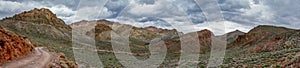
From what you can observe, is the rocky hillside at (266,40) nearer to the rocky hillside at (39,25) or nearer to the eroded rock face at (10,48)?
the eroded rock face at (10,48)

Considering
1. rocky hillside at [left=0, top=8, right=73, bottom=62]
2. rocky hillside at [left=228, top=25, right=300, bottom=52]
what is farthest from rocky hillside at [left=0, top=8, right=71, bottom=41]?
rocky hillside at [left=228, top=25, right=300, bottom=52]

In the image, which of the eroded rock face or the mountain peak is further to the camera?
the mountain peak

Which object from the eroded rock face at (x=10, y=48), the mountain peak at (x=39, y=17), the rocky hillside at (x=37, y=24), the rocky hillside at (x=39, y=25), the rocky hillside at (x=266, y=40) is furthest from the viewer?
the mountain peak at (x=39, y=17)

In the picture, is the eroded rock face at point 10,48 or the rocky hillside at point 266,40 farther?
the rocky hillside at point 266,40

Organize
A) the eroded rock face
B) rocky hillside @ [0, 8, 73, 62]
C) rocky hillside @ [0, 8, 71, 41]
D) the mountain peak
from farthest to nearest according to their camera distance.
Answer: the mountain peak
rocky hillside @ [0, 8, 71, 41]
rocky hillside @ [0, 8, 73, 62]
the eroded rock face

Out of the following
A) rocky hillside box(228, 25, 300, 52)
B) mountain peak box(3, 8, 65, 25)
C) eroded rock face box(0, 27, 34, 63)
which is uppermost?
mountain peak box(3, 8, 65, 25)

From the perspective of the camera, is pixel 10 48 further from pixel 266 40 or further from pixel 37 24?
pixel 37 24

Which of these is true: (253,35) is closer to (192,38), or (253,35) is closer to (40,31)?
(192,38)

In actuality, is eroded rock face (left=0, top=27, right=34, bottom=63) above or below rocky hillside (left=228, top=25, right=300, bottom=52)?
above

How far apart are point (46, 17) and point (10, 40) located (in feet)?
384

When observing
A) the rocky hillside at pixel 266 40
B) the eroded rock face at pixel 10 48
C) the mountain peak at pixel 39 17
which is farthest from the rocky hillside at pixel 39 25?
the eroded rock face at pixel 10 48

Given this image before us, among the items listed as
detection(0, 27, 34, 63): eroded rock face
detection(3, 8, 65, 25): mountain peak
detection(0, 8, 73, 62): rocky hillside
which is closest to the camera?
detection(0, 27, 34, 63): eroded rock face

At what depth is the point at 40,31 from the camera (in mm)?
116562

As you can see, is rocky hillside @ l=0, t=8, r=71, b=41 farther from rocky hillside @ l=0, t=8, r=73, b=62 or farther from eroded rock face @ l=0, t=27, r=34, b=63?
eroded rock face @ l=0, t=27, r=34, b=63
